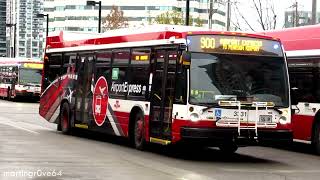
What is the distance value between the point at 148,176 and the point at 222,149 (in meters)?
5.08

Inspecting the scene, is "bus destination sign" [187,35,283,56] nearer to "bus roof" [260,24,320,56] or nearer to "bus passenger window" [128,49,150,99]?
"bus passenger window" [128,49,150,99]

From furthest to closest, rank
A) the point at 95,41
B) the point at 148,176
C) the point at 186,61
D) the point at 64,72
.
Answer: the point at 64,72 → the point at 95,41 → the point at 186,61 → the point at 148,176

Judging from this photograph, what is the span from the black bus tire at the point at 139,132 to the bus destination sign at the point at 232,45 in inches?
105

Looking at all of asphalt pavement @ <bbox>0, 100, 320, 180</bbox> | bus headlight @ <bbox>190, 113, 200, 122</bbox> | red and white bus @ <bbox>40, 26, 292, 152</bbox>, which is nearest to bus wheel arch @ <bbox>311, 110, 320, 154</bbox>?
asphalt pavement @ <bbox>0, 100, 320, 180</bbox>

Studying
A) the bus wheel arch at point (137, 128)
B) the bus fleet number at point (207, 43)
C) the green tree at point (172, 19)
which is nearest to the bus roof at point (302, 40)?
the bus fleet number at point (207, 43)

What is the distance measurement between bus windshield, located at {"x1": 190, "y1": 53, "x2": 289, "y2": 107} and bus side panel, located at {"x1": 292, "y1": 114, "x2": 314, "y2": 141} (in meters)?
2.29

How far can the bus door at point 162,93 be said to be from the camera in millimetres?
13953

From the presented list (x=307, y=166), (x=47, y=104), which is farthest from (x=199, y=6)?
(x=307, y=166)

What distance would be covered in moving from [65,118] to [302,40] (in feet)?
26.3

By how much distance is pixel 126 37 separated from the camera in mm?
16766

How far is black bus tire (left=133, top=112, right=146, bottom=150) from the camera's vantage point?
50.2ft

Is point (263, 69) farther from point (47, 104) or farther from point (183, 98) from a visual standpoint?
point (47, 104)

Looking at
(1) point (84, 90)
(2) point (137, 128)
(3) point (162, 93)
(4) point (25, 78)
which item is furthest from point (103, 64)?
(4) point (25, 78)

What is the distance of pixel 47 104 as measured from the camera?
21.8 m
